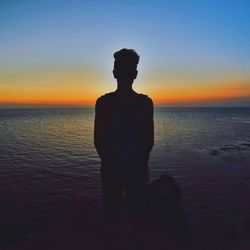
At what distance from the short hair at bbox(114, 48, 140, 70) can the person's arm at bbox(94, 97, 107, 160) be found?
570 mm

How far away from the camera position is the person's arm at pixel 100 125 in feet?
11.7

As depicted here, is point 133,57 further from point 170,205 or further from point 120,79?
point 170,205

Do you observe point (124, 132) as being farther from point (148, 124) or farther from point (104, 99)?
point (104, 99)

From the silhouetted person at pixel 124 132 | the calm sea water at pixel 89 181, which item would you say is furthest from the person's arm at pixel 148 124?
the calm sea water at pixel 89 181

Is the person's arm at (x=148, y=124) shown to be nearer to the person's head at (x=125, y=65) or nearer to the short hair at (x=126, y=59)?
the person's head at (x=125, y=65)

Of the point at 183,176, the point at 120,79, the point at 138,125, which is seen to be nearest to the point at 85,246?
the point at 138,125

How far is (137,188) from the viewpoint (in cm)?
390

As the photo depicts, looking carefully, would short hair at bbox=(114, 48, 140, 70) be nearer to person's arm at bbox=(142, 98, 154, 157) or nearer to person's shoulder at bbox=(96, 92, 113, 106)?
person's shoulder at bbox=(96, 92, 113, 106)

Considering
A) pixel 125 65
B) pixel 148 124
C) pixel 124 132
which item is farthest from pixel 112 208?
pixel 125 65

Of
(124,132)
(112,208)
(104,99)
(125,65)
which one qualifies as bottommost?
(112,208)

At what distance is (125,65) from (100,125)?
36.5 inches

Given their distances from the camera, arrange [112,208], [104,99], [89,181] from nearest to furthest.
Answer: [104,99]
[112,208]
[89,181]

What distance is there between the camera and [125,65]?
11.7 feet

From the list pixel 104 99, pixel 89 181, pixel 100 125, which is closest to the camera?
pixel 104 99
